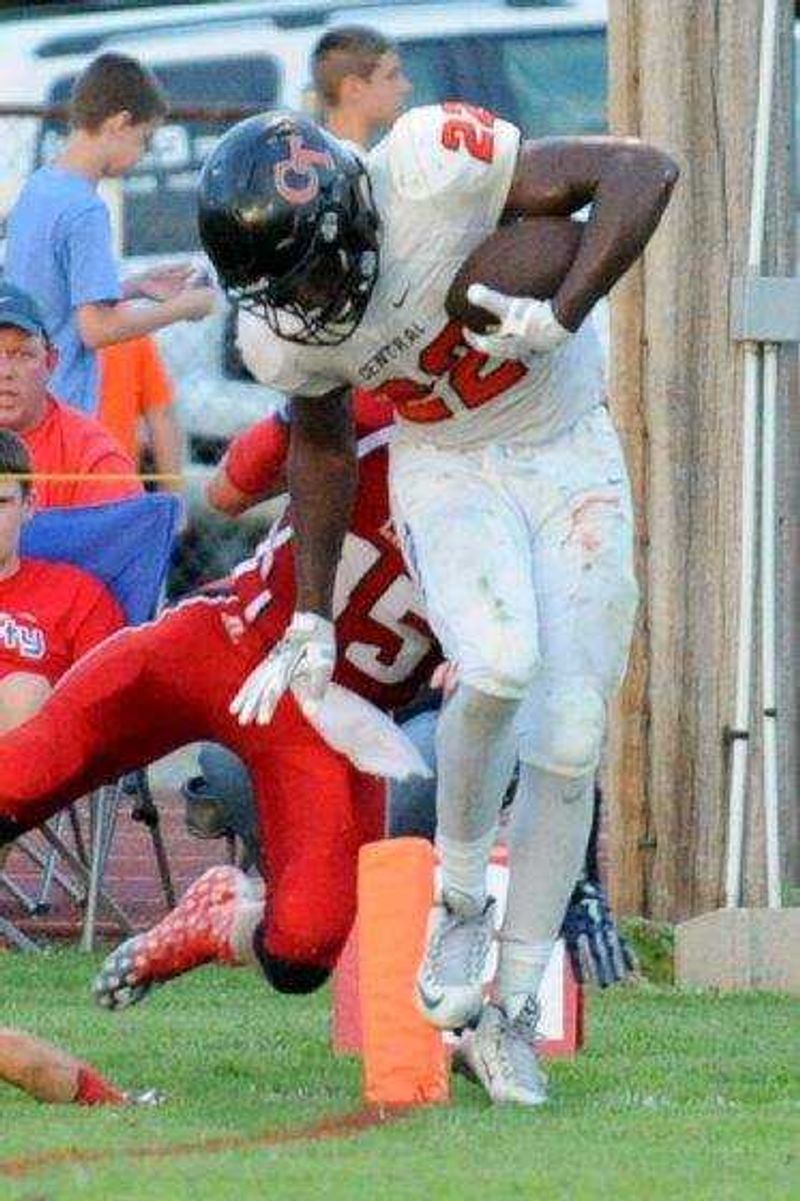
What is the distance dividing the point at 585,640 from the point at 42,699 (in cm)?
284

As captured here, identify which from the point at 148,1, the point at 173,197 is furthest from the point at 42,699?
the point at 148,1

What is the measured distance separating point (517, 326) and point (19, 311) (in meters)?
3.50

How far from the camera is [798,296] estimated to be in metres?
9.26

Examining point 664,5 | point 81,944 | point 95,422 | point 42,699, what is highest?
point 664,5

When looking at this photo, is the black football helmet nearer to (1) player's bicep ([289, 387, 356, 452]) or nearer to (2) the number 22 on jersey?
(2) the number 22 on jersey

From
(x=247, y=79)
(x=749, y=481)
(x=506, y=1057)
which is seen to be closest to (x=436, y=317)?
(x=506, y=1057)

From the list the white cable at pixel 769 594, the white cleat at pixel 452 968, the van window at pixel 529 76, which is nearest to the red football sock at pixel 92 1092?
the white cleat at pixel 452 968

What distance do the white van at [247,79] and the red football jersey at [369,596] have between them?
5768 mm

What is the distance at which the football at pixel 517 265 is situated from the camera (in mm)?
6773

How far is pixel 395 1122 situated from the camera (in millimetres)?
6555

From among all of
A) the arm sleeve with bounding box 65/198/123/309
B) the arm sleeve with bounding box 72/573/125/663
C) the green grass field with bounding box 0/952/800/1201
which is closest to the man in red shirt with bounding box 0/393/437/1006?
the green grass field with bounding box 0/952/800/1201

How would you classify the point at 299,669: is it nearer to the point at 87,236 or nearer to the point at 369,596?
the point at 369,596

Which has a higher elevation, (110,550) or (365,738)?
(110,550)

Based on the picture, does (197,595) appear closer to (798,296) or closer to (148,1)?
(798,296)
